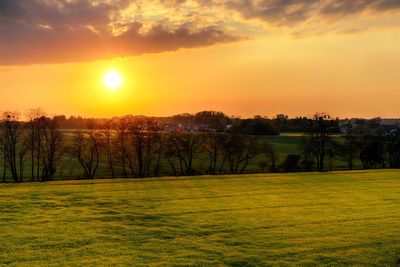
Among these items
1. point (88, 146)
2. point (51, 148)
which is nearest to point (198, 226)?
point (51, 148)

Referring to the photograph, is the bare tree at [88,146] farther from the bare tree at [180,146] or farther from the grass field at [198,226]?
the grass field at [198,226]

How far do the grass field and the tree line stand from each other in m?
28.2

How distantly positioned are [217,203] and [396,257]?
15893mm

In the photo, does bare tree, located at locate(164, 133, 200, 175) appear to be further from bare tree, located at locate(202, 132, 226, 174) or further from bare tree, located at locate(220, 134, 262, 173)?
bare tree, located at locate(220, 134, 262, 173)

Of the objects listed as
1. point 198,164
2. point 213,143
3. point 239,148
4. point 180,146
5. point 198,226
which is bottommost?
point 198,164

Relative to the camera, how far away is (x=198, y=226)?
22750mm

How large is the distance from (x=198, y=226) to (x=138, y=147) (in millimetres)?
49665

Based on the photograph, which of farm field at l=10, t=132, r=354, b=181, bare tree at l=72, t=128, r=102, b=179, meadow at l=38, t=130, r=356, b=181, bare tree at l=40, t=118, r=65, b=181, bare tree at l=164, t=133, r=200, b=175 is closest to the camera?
bare tree at l=40, t=118, r=65, b=181

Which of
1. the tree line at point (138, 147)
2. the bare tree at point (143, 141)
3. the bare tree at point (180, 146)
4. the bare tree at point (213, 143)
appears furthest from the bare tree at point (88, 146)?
the bare tree at point (213, 143)

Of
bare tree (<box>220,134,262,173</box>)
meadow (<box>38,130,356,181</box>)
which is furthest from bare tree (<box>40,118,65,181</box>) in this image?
bare tree (<box>220,134,262,173</box>)

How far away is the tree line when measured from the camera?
66375 millimetres

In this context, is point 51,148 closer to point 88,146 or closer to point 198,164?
point 88,146

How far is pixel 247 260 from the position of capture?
16391 millimetres

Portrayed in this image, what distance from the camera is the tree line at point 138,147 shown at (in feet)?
218
